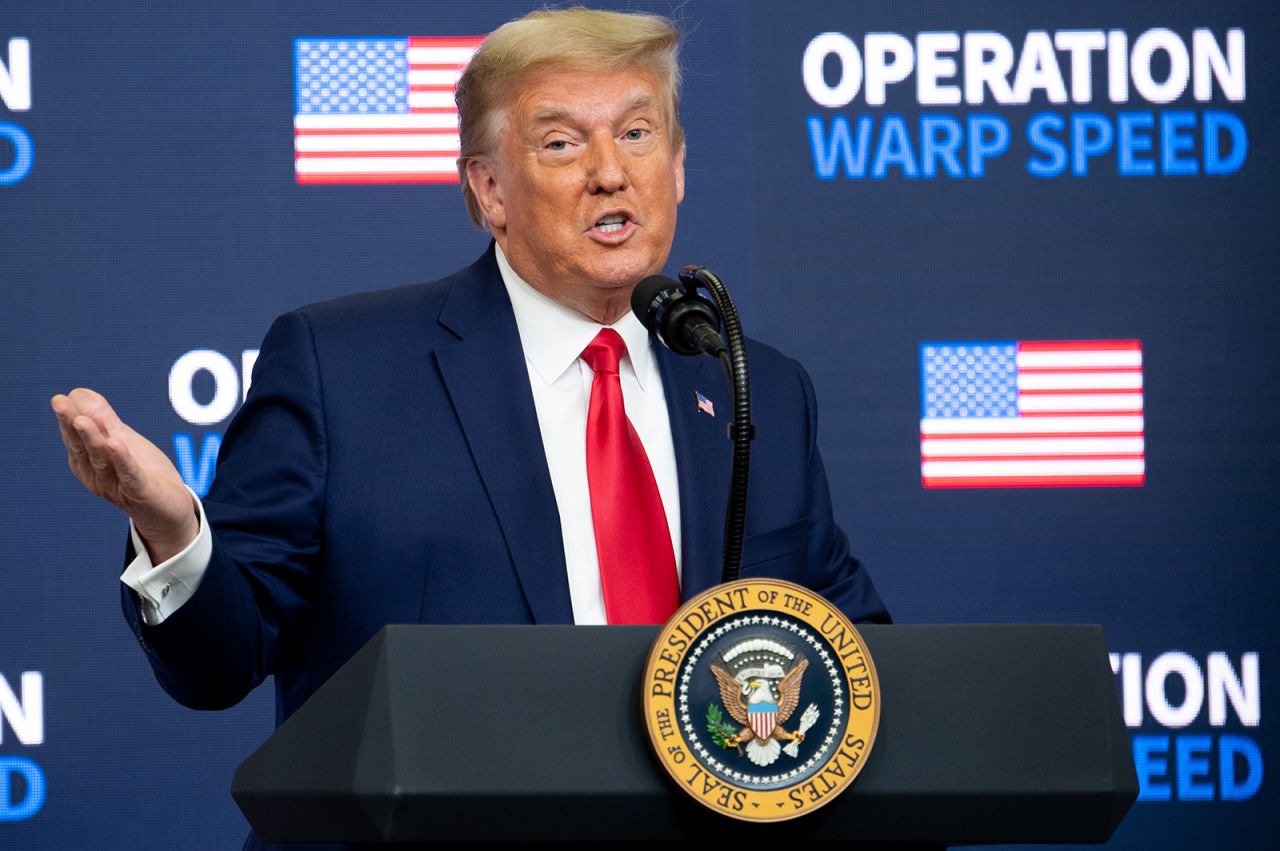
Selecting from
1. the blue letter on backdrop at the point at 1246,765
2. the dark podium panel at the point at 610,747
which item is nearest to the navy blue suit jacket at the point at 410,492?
the dark podium panel at the point at 610,747

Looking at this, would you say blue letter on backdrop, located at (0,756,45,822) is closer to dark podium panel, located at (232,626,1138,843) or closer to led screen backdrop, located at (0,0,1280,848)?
led screen backdrop, located at (0,0,1280,848)

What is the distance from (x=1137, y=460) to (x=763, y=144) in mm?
873

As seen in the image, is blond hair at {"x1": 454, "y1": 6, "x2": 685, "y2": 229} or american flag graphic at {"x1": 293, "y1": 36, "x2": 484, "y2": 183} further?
american flag graphic at {"x1": 293, "y1": 36, "x2": 484, "y2": 183}

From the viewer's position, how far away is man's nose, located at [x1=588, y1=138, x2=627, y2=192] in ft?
5.49

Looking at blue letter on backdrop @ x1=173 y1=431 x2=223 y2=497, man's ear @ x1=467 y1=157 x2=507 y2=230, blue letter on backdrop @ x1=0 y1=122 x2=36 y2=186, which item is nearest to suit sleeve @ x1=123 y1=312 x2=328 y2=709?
man's ear @ x1=467 y1=157 x2=507 y2=230

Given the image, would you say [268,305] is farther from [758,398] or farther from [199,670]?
[199,670]

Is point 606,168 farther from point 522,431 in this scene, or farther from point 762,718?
point 762,718

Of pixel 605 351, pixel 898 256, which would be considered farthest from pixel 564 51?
pixel 898 256

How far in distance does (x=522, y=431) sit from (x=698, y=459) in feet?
0.67

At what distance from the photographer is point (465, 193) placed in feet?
6.24

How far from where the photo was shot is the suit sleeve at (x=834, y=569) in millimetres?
1732

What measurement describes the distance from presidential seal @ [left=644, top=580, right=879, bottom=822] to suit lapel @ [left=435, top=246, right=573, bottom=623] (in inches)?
20.8

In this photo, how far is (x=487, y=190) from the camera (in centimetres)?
184

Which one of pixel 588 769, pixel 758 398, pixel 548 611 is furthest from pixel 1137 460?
pixel 588 769
